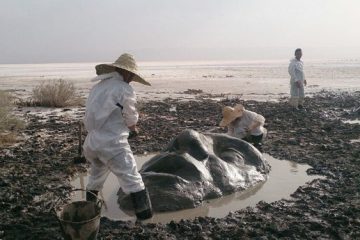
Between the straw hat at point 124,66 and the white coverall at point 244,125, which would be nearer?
the straw hat at point 124,66

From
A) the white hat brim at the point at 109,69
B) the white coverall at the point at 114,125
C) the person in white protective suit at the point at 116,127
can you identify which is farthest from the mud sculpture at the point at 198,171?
the white hat brim at the point at 109,69

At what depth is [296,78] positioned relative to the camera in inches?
584

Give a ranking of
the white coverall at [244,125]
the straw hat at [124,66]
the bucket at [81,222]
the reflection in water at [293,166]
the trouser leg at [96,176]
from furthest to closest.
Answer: the white coverall at [244,125], the reflection in water at [293,166], the trouser leg at [96,176], the straw hat at [124,66], the bucket at [81,222]

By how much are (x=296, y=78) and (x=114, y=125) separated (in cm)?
1062

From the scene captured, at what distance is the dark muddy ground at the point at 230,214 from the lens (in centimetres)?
507

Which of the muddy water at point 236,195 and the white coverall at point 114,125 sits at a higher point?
the white coverall at point 114,125

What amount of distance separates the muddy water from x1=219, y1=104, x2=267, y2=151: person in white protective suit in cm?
102

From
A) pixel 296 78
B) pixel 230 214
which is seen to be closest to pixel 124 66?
pixel 230 214

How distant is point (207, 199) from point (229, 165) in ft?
2.71

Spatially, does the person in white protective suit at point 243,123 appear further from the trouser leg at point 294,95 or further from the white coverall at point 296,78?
the trouser leg at point 294,95

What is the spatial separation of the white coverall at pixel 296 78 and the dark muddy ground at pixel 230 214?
1.33 metres

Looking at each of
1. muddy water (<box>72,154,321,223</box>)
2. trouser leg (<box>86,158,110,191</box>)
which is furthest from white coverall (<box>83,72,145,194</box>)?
muddy water (<box>72,154,321,223</box>)

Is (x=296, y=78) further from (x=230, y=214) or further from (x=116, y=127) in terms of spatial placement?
(x=116, y=127)

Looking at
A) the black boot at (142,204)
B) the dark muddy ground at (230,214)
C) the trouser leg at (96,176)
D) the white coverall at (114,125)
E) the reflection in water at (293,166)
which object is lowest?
the reflection in water at (293,166)
